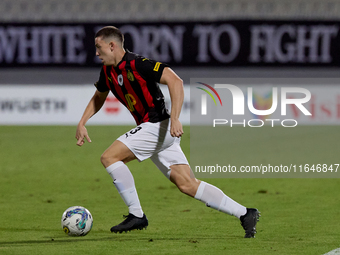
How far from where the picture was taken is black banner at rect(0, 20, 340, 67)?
683 inches

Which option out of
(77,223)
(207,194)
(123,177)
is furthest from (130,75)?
(77,223)

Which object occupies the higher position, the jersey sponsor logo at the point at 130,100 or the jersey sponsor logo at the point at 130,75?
the jersey sponsor logo at the point at 130,75

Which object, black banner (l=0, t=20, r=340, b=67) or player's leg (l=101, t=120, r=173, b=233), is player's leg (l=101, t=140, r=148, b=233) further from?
black banner (l=0, t=20, r=340, b=67)

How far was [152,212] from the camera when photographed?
6.62 metres

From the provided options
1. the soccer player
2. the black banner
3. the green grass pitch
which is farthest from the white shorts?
the black banner

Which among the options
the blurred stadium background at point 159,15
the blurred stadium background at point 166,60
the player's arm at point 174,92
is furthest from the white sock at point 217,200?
the blurred stadium background at point 159,15

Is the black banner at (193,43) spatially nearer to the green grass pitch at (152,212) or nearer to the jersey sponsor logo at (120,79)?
the green grass pitch at (152,212)

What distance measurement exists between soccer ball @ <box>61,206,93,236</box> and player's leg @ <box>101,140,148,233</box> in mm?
259

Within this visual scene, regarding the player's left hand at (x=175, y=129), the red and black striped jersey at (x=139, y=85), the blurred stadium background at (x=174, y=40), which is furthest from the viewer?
the blurred stadium background at (x=174, y=40)

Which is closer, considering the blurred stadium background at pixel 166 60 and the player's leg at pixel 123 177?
the player's leg at pixel 123 177

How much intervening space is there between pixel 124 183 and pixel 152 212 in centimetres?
152

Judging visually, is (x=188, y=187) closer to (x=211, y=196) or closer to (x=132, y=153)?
(x=211, y=196)

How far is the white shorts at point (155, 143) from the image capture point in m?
5.13

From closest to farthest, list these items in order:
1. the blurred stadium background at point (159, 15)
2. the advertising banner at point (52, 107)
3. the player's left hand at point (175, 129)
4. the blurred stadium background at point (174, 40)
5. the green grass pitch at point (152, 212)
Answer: the player's left hand at point (175, 129) → the green grass pitch at point (152, 212) → the advertising banner at point (52, 107) → the blurred stadium background at point (174, 40) → the blurred stadium background at point (159, 15)
